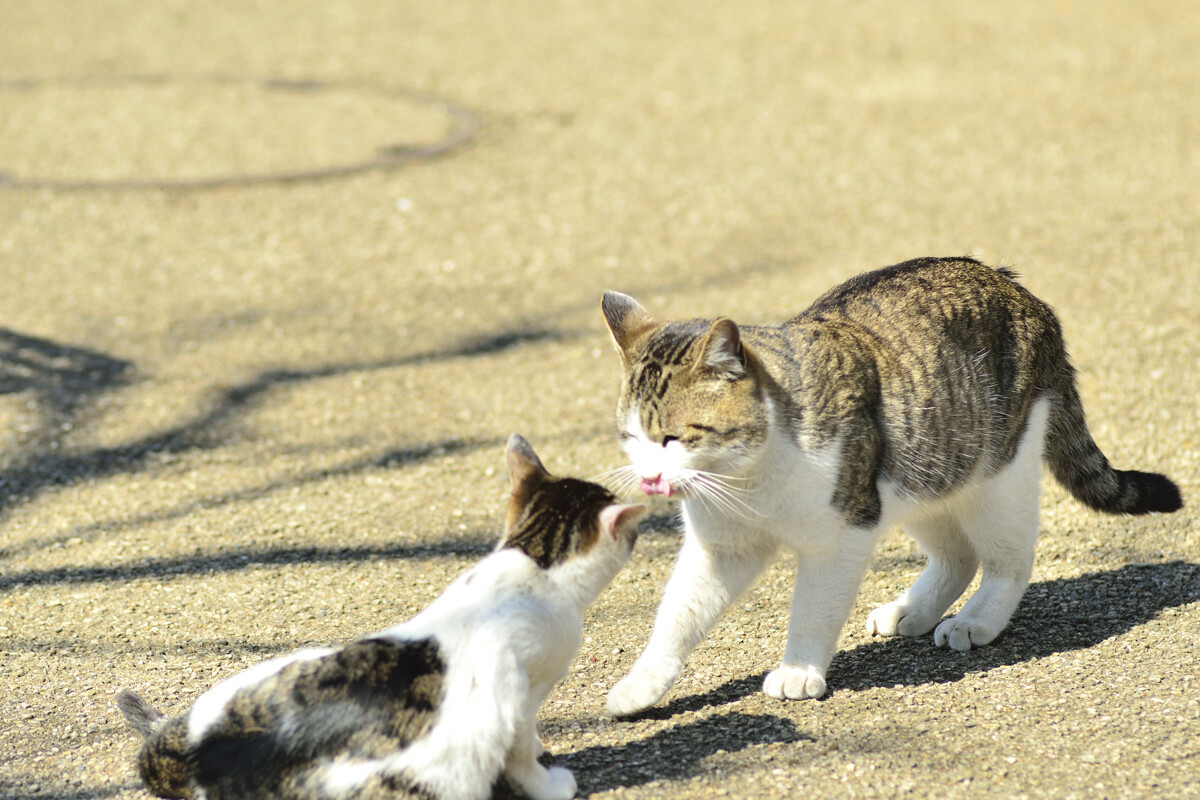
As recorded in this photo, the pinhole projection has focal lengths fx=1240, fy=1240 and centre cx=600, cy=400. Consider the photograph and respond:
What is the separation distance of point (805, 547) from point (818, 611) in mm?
174

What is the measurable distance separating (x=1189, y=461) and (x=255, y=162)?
628cm

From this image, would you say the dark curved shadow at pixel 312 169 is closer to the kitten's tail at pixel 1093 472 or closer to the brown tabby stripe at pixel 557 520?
the kitten's tail at pixel 1093 472

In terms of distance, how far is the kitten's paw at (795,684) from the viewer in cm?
321

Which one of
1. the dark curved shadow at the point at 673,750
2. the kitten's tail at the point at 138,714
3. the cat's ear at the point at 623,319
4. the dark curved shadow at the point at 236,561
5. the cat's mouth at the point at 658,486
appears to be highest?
the cat's ear at the point at 623,319

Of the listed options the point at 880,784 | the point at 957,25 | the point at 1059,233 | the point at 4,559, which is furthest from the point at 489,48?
the point at 880,784

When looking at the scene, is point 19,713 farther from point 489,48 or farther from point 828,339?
point 489,48

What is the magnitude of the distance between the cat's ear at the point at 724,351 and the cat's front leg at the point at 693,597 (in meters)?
0.50

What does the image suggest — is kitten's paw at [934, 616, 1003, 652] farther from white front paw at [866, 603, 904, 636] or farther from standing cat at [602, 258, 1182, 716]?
white front paw at [866, 603, 904, 636]

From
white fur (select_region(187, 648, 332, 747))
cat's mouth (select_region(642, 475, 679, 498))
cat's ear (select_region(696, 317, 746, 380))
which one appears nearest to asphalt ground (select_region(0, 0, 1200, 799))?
white fur (select_region(187, 648, 332, 747))

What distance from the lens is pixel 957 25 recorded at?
1091cm

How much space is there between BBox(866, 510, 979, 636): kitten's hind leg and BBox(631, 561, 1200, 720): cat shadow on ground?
0.14ft

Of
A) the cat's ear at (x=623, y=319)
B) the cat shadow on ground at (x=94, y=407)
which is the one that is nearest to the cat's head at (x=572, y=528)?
the cat's ear at (x=623, y=319)

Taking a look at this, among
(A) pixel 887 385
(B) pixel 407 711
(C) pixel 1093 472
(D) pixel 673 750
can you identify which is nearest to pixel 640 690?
(D) pixel 673 750

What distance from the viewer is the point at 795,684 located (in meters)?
3.20
